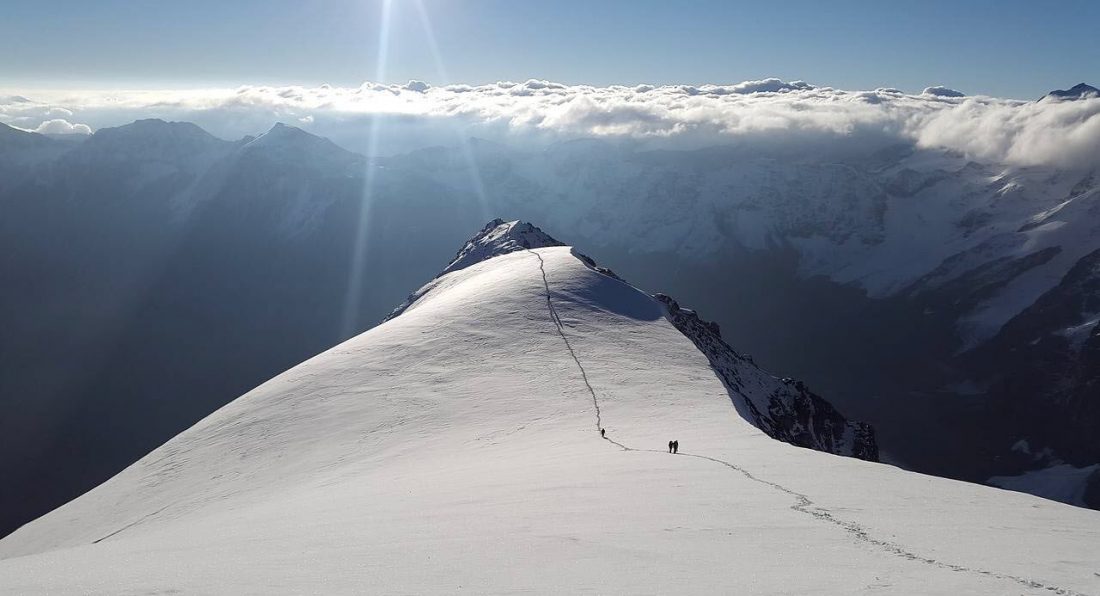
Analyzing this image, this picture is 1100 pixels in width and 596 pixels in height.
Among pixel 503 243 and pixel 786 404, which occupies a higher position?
pixel 503 243

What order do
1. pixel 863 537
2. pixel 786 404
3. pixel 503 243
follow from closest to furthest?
pixel 863 537, pixel 786 404, pixel 503 243

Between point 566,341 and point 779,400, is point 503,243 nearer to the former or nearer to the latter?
point 779,400

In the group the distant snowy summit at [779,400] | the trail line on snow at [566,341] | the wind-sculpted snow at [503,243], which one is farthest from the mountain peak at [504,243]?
the trail line on snow at [566,341]

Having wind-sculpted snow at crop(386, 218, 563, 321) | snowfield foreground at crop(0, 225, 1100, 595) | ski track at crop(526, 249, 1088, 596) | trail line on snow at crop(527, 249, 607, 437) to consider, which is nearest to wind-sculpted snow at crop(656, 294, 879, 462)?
trail line on snow at crop(527, 249, 607, 437)

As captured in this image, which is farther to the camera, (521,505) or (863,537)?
(521,505)

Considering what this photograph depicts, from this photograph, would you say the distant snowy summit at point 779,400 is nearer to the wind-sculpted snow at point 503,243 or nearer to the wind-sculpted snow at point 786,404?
the wind-sculpted snow at point 786,404

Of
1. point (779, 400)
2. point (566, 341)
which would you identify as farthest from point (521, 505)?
point (779, 400)

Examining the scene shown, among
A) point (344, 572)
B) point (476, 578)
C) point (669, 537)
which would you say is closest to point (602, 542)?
point (669, 537)

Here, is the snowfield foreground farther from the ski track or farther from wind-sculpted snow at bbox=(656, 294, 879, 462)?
wind-sculpted snow at bbox=(656, 294, 879, 462)
